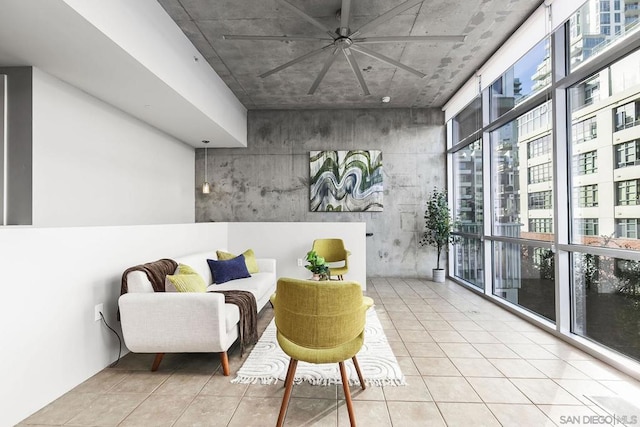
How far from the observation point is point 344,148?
6559 mm

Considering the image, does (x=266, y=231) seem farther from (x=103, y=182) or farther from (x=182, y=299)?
(x=182, y=299)

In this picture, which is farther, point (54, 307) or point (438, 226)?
point (438, 226)

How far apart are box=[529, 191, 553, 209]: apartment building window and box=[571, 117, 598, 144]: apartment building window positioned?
0.59m

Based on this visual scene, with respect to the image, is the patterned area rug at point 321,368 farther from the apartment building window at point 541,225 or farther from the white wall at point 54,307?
the apartment building window at point 541,225

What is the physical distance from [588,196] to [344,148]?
13.6 ft

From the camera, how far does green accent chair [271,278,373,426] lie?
1930 millimetres

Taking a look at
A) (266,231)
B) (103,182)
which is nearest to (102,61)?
(103,182)

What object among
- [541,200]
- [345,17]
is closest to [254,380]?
[345,17]

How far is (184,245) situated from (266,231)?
4.92 feet

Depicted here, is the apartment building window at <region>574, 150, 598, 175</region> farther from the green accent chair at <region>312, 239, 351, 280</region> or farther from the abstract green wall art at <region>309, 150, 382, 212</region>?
the abstract green wall art at <region>309, 150, 382, 212</region>

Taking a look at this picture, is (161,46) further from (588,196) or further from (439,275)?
(439,275)

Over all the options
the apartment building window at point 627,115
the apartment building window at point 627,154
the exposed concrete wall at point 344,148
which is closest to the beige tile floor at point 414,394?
the apartment building window at point 627,154

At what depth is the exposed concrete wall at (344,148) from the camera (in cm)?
651

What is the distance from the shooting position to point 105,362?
2.84m
